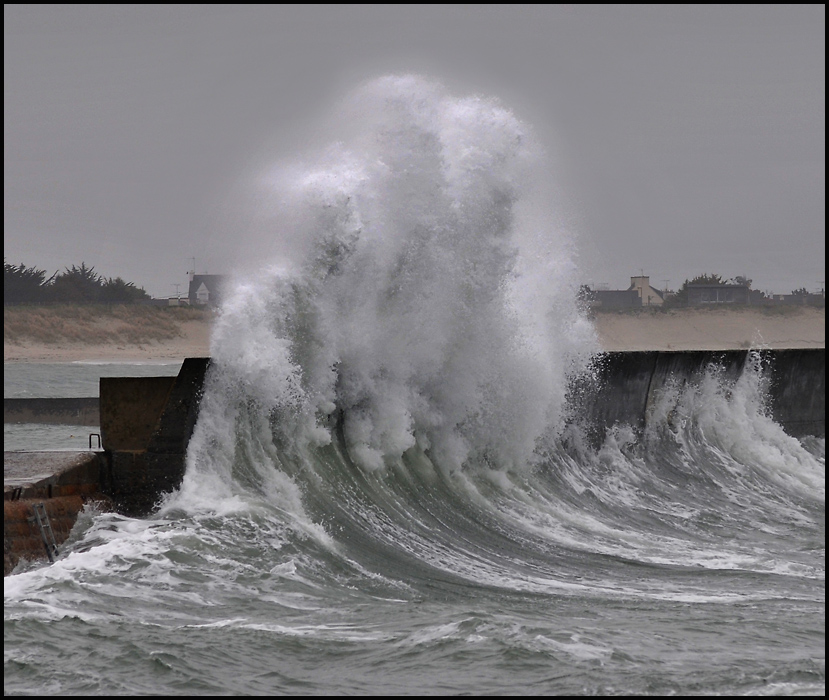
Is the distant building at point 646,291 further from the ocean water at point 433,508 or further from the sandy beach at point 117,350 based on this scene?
the ocean water at point 433,508

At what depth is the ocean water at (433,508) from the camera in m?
5.21

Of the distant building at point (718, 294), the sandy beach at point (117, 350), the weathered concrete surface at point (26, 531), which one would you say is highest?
the distant building at point (718, 294)

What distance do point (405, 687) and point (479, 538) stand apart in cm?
→ 383

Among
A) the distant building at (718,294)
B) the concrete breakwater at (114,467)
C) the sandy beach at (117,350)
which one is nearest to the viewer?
the concrete breakwater at (114,467)

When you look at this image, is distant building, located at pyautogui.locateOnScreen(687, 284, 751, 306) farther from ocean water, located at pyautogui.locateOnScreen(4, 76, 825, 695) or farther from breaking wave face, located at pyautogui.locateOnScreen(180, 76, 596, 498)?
breaking wave face, located at pyautogui.locateOnScreen(180, 76, 596, 498)

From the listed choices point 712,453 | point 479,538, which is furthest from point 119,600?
point 712,453


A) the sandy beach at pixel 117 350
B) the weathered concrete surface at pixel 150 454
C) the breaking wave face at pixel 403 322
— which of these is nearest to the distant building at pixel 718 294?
the sandy beach at pixel 117 350

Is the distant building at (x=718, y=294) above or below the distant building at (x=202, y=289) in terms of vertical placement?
above

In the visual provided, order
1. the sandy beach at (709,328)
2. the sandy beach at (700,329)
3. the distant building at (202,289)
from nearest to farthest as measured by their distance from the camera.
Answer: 1. the sandy beach at (700,329)
2. the sandy beach at (709,328)
3. the distant building at (202,289)

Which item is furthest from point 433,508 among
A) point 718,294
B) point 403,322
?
point 718,294

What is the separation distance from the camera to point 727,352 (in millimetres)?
14164

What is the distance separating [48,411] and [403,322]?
8.52 metres

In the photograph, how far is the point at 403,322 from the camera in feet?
33.6

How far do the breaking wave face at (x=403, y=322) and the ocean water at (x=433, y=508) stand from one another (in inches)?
1.1
